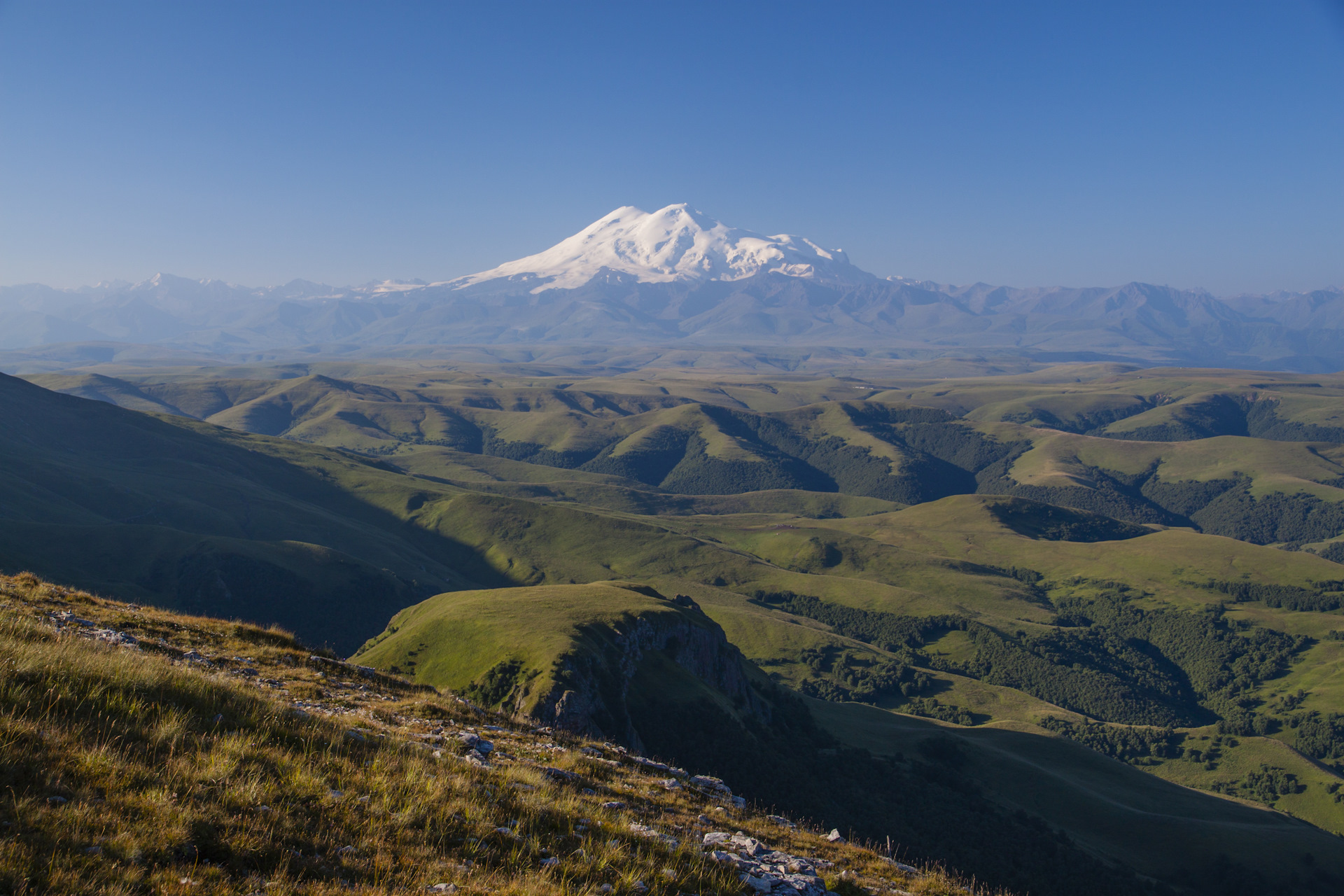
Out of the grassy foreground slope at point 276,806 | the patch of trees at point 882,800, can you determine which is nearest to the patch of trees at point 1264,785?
the patch of trees at point 882,800

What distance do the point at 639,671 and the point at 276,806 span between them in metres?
108

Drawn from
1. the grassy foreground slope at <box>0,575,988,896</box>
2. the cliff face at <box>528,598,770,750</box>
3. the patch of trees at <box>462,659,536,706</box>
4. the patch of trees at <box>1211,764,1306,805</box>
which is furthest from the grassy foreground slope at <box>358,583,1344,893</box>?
the grassy foreground slope at <box>0,575,988,896</box>

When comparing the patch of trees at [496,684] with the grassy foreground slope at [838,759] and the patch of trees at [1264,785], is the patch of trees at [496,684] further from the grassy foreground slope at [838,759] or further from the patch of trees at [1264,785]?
the patch of trees at [1264,785]

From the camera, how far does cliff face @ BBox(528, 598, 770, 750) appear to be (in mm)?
97188

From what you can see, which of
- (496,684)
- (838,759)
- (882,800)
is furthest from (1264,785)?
(496,684)

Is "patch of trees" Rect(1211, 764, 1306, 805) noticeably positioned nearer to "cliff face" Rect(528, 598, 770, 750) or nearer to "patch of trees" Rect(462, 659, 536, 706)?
"cliff face" Rect(528, 598, 770, 750)

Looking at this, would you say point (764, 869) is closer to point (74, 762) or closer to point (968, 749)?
point (74, 762)

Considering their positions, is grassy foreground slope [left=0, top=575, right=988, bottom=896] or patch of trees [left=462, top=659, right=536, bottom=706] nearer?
grassy foreground slope [left=0, top=575, right=988, bottom=896]

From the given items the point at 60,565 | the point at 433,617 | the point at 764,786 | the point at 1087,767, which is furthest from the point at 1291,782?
the point at 60,565

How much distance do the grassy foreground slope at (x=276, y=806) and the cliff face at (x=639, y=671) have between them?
2746 inches

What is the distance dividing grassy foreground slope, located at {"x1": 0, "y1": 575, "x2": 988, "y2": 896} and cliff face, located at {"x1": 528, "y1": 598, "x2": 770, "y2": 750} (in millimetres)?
69746

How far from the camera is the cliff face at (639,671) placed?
97188 mm

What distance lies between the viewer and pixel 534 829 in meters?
15.2

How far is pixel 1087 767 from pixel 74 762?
181 metres
